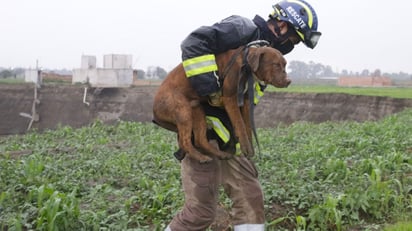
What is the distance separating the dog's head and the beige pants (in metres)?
0.69

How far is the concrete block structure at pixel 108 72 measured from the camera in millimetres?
31000

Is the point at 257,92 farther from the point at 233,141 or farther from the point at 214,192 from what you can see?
the point at 214,192

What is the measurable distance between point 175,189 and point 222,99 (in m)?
2.31

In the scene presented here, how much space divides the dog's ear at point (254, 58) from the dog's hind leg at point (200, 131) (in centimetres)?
49

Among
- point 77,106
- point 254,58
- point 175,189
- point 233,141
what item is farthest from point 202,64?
point 77,106

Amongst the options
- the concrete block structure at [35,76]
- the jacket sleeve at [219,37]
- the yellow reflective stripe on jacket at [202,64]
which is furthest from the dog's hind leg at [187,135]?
the concrete block structure at [35,76]

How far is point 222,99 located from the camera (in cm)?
351

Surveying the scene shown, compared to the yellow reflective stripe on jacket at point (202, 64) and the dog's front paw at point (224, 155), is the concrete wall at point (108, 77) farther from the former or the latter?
the yellow reflective stripe on jacket at point (202, 64)

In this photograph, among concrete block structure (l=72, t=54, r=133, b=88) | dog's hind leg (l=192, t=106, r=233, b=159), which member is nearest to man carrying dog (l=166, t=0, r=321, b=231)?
dog's hind leg (l=192, t=106, r=233, b=159)

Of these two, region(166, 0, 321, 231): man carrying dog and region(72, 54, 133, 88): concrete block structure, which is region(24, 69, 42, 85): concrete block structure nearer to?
region(72, 54, 133, 88): concrete block structure

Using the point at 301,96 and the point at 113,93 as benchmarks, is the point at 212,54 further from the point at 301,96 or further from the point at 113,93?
the point at 113,93

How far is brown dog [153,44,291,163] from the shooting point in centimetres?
339

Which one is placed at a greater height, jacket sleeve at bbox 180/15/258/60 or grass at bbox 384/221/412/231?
jacket sleeve at bbox 180/15/258/60

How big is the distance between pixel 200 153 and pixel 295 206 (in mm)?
1998
